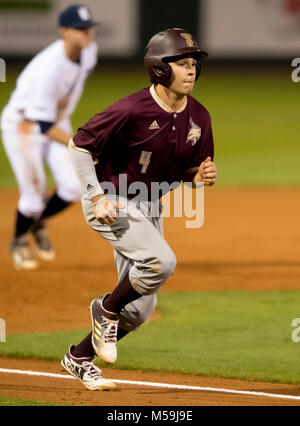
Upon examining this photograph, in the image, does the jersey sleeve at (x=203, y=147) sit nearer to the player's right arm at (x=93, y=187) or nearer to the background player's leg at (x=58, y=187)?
the player's right arm at (x=93, y=187)

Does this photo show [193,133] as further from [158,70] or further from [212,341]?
[212,341]

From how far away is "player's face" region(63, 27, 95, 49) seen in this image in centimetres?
955

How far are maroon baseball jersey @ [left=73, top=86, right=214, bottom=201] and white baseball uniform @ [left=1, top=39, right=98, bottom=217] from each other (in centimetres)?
396

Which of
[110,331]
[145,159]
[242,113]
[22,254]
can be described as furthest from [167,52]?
[242,113]

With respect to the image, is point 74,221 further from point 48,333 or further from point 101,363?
point 101,363

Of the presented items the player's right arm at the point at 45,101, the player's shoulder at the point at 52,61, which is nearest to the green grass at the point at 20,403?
the player's right arm at the point at 45,101

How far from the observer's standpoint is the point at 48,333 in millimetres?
7438

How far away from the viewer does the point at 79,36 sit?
9578 millimetres

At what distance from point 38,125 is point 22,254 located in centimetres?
138

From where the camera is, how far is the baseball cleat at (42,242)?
10195mm

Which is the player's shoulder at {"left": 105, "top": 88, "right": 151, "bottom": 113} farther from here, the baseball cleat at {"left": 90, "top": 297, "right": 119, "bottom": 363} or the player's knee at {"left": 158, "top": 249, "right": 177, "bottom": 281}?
the baseball cleat at {"left": 90, "top": 297, "right": 119, "bottom": 363}

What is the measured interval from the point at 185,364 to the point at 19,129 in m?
4.21

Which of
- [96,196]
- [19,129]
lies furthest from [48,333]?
[19,129]

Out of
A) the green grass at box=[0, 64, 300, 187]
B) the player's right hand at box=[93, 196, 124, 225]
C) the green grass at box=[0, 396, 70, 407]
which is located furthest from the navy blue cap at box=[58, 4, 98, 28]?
the green grass at box=[0, 64, 300, 187]
